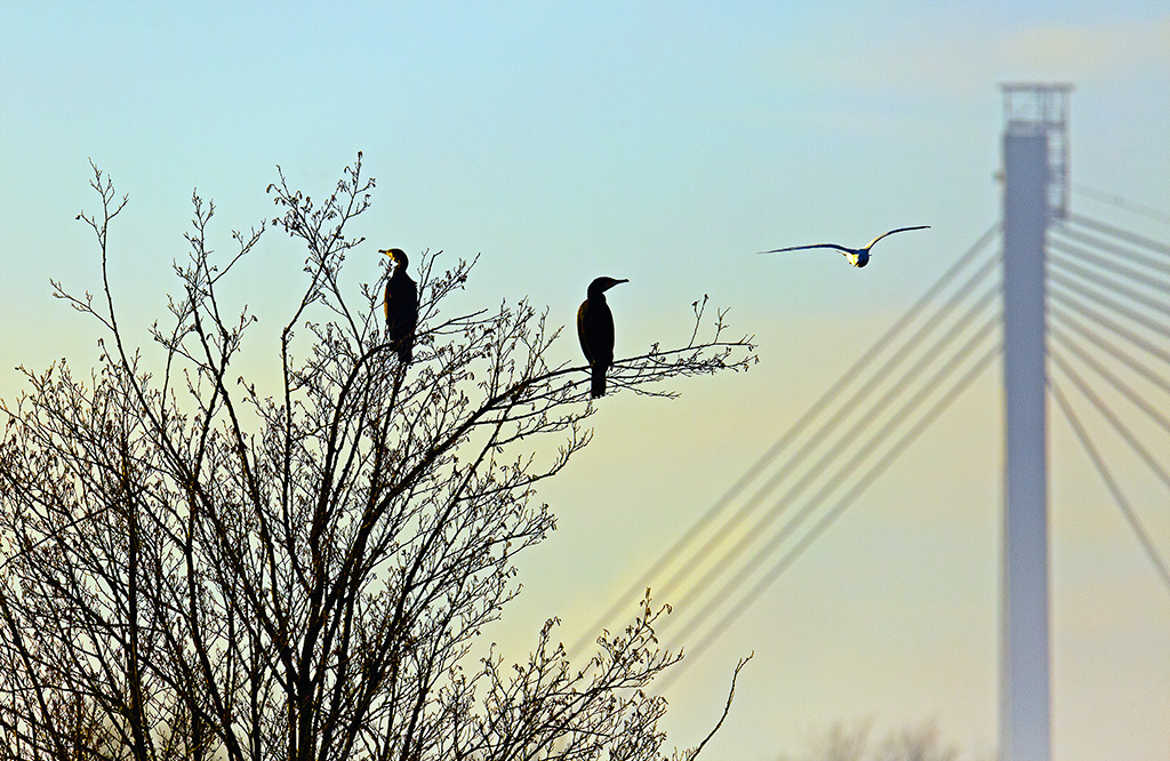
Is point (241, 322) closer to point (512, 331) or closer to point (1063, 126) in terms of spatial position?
point (512, 331)

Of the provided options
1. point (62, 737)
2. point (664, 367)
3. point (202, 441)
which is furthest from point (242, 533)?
point (664, 367)

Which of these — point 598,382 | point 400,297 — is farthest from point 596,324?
point 598,382

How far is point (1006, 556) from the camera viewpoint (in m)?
21.2

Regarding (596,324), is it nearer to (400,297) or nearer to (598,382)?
(400,297)

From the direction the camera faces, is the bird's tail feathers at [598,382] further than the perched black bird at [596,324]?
No

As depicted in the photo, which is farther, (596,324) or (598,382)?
(596,324)

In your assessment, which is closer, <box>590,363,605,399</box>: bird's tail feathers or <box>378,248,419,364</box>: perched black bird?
<box>590,363,605,399</box>: bird's tail feathers

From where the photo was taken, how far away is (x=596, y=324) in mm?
6781

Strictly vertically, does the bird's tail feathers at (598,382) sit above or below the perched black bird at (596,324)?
below

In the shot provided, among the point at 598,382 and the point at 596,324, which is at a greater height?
the point at 596,324

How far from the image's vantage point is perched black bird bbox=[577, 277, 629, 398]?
6672 millimetres

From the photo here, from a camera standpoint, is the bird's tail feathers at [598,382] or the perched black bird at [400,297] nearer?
the bird's tail feathers at [598,382]

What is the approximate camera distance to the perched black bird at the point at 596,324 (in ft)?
21.9

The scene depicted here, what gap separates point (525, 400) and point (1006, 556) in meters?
16.2
